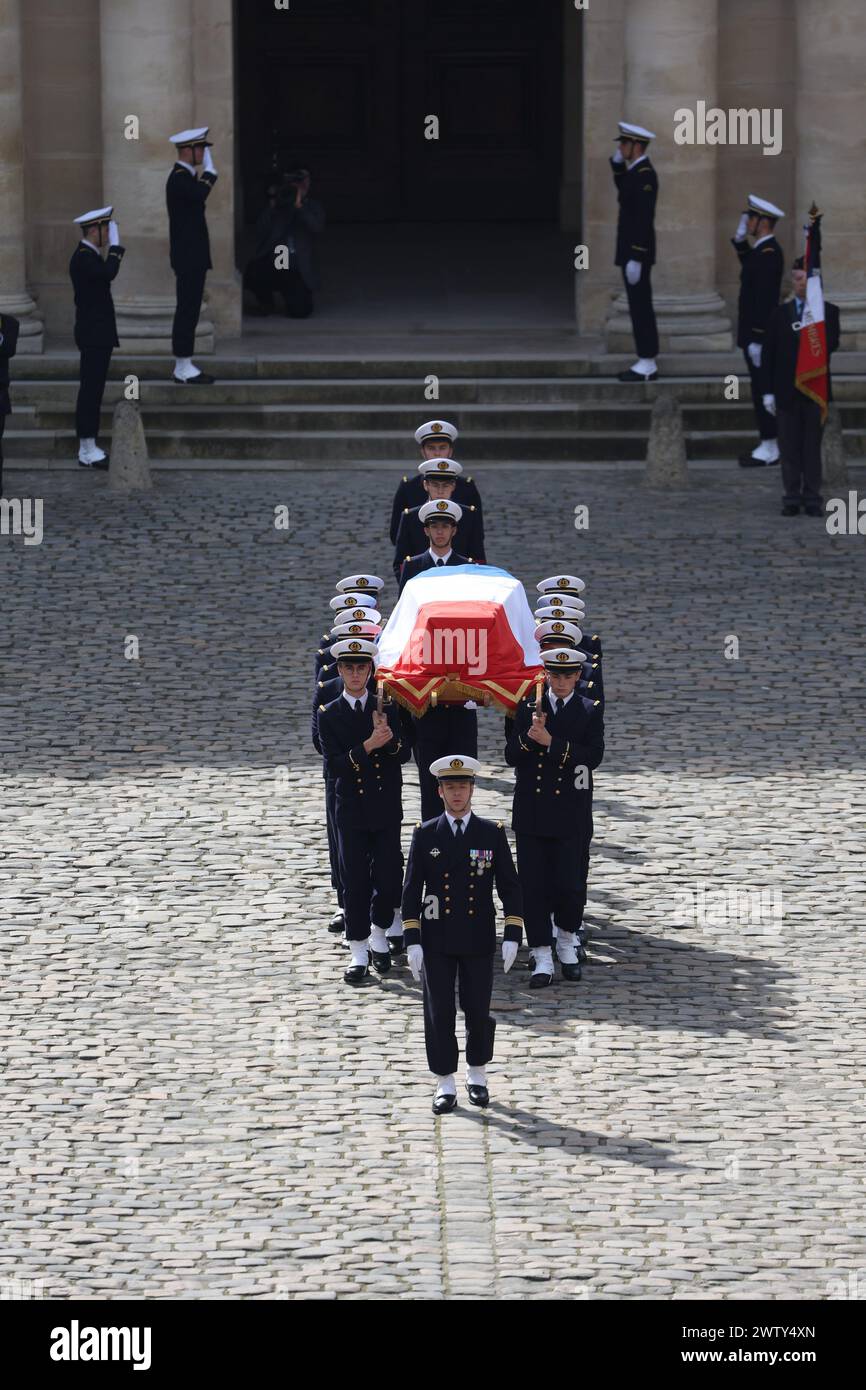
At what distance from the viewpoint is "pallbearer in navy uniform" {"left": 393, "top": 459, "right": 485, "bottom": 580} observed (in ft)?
48.7

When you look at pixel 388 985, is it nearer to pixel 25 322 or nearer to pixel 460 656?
pixel 460 656

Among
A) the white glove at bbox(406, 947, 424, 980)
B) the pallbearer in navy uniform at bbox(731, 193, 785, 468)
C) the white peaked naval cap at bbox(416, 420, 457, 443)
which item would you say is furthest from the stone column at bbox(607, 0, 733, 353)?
the white glove at bbox(406, 947, 424, 980)

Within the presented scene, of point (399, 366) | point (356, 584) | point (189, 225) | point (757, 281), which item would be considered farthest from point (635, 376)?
point (356, 584)

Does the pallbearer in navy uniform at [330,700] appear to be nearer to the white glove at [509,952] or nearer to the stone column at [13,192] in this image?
the white glove at [509,952]

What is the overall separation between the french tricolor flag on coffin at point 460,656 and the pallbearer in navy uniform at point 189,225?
412 inches

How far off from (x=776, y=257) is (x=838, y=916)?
401 inches

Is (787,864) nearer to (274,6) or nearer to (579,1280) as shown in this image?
(579,1280)

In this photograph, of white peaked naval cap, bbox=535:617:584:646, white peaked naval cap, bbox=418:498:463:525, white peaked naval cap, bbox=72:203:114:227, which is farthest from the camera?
white peaked naval cap, bbox=72:203:114:227

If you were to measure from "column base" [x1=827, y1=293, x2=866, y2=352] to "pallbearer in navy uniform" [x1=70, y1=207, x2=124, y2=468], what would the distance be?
6.46m

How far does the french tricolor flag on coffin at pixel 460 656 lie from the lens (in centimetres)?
1250

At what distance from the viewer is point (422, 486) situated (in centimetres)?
1558

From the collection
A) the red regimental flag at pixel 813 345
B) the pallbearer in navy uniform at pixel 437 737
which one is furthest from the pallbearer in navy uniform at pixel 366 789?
the red regimental flag at pixel 813 345

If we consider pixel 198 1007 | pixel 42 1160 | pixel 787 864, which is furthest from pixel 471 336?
pixel 42 1160

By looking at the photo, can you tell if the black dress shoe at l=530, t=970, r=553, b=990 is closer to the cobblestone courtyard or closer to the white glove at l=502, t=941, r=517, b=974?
the cobblestone courtyard
